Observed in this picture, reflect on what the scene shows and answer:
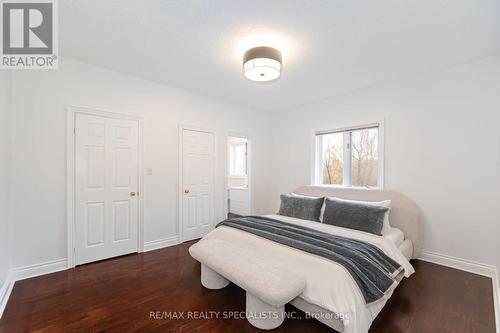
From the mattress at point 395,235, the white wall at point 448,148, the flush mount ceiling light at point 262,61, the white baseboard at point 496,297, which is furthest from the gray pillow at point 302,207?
the flush mount ceiling light at point 262,61

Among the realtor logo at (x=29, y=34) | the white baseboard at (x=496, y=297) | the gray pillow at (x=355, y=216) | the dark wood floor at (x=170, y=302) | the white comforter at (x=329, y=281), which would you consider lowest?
the dark wood floor at (x=170, y=302)

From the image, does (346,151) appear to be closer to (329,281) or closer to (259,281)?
(329,281)

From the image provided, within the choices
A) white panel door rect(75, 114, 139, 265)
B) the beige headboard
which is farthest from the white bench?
the beige headboard

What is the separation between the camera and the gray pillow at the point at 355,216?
273 centimetres

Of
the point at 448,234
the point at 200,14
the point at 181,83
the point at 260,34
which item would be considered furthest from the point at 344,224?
the point at 181,83

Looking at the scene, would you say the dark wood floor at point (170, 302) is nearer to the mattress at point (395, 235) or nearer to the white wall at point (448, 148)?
the mattress at point (395, 235)

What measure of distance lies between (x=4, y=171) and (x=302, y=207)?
138 inches

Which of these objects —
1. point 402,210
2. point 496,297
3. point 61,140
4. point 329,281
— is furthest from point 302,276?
point 61,140

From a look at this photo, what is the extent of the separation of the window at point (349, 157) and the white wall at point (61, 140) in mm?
2447

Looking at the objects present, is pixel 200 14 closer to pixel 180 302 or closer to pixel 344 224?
pixel 180 302

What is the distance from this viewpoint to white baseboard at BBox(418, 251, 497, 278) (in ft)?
8.59

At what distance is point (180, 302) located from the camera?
2123 mm

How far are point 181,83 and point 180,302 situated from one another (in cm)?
298

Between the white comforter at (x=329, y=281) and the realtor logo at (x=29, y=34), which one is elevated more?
the realtor logo at (x=29, y=34)
